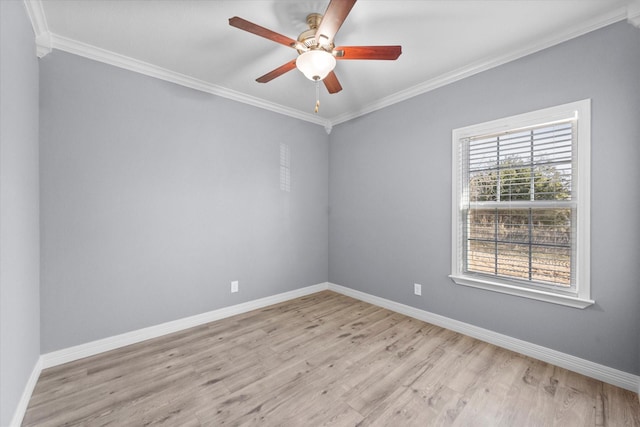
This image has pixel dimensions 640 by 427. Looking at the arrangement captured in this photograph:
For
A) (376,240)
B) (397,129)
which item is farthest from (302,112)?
(376,240)

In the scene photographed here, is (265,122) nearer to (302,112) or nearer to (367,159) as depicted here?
(302,112)

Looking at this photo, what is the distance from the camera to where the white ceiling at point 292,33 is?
1882 millimetres

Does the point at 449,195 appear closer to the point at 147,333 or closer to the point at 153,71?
the point at 153,71

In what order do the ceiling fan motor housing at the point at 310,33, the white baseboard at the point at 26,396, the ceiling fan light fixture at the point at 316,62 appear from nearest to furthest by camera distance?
the white baseboard at the point at 26,396 → the ceiling fan light fixture at the point at 316,62 → the ceiling fan motor housing at the point at 310,33

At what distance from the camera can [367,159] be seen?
364cm

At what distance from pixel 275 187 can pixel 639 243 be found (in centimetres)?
329

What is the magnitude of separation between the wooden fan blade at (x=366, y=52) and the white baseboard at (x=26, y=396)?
291cm

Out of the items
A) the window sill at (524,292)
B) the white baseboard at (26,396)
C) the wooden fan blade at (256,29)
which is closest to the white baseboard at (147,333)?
the white baseboard at (26,396)

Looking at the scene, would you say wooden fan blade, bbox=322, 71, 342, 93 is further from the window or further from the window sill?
the window sill

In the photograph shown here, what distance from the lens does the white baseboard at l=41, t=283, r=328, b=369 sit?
2223 mm

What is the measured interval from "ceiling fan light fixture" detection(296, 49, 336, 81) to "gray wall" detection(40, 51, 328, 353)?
161 centimetres

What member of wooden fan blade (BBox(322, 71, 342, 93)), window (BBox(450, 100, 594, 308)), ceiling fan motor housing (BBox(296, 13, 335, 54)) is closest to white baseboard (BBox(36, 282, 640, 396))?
window (BBox(450, 100, 594, 308))

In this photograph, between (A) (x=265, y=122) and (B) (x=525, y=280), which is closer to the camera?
(B) (x=525, y=280)

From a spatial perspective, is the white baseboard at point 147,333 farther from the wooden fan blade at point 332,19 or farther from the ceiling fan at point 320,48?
the wooden fan blade at point 332,19
